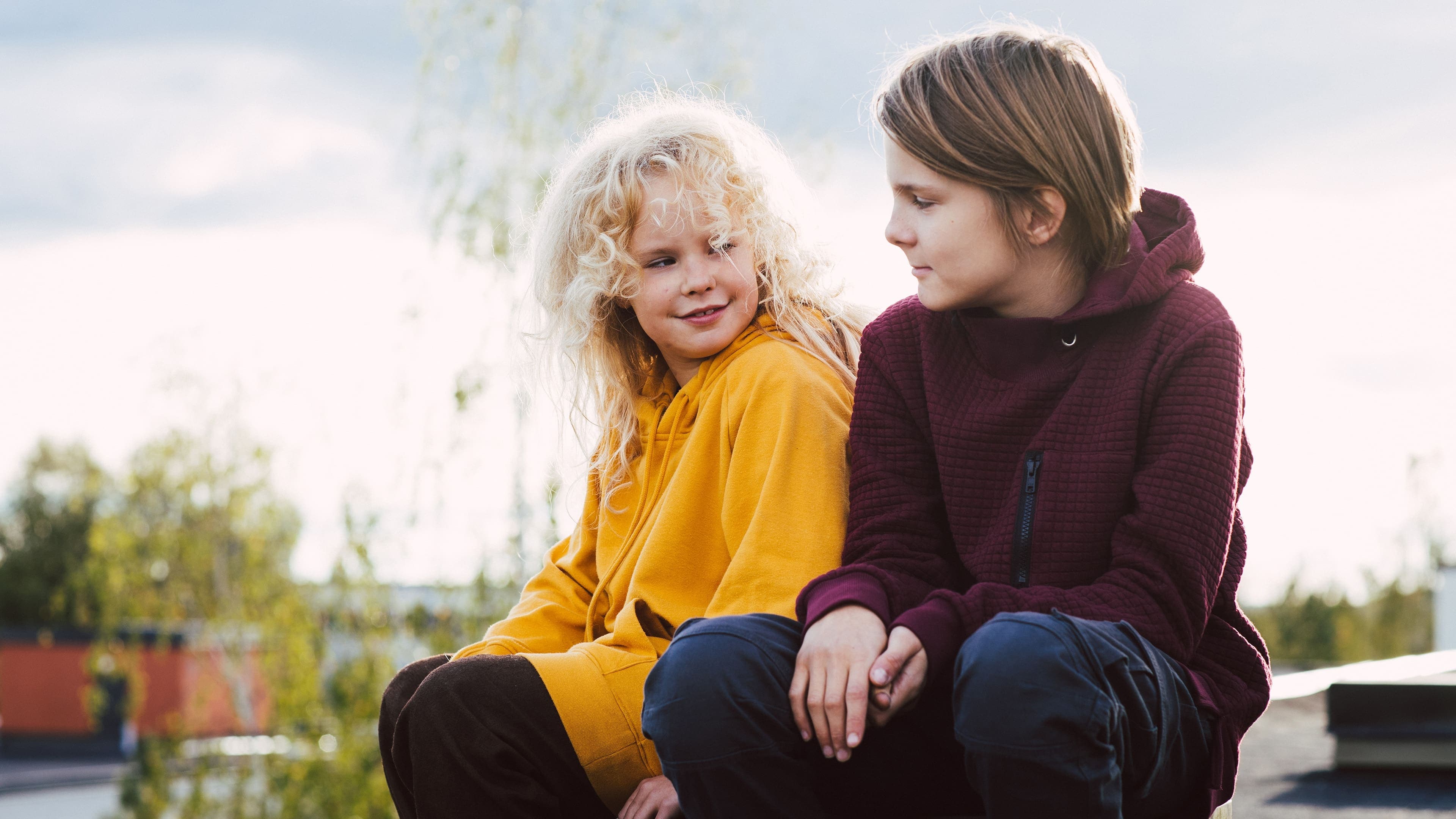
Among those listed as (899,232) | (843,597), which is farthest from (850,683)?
(899,232)

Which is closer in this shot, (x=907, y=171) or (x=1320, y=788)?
(x=907, y=171)

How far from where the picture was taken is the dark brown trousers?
153cm

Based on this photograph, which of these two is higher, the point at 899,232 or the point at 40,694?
the point at 899,232

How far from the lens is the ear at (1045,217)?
5.04 feet

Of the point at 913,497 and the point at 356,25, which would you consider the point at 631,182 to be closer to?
the point at 913,497

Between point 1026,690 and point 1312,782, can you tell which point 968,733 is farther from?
point 1312,782

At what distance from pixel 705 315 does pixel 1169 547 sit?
0.81m

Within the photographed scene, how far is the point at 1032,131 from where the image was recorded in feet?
4.99

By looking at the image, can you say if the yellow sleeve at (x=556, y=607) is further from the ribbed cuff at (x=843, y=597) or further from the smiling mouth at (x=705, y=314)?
the ribbed cuff at (x=843, y=597)

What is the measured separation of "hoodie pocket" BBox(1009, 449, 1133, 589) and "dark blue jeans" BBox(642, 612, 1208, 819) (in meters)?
0.16

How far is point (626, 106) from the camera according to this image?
2.26 meters

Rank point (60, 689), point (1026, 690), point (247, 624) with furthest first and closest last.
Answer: point (60, 689) < point (247, 624) < point (1026, 690)

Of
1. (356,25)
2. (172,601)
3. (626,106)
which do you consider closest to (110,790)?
(172,601)

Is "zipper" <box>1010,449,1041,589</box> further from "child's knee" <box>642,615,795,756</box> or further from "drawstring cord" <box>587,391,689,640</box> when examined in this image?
"drawstring cord" <box>587,391,689,640</box>
